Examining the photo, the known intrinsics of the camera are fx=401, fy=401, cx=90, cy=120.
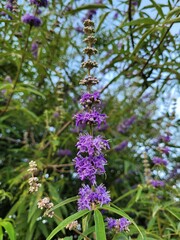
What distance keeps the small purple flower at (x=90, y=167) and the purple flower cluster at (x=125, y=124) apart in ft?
8.19

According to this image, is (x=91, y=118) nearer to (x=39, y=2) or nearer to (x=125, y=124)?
(x=39, y=2)

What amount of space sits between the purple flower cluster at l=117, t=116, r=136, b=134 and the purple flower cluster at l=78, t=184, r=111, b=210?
8.24 feet

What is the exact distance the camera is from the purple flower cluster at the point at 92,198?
1.46 m

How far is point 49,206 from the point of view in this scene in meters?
1.54

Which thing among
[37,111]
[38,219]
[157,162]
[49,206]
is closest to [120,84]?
[37,111]

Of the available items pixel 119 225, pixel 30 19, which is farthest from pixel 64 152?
pixel 119 225

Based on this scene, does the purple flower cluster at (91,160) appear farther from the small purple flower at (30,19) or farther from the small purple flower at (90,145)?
the small purple flower at (30,19)

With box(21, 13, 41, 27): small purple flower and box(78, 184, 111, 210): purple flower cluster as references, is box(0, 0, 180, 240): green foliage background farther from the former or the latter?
box(78, 184, 111, 210): purple flower cluster

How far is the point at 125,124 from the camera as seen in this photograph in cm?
404

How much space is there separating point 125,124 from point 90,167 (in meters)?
2.58

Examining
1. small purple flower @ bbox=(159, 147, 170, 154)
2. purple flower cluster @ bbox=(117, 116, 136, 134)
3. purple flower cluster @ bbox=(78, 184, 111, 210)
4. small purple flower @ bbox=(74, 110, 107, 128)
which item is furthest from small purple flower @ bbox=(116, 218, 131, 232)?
purple flower cluster @ bbox=(117, 116, 136, 134)

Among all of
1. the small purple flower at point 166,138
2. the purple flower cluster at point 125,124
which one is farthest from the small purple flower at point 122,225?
the purple flower cluster at point 125,124

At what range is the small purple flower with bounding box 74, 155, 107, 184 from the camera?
1.48 m

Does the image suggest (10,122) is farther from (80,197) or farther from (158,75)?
(80,197)
